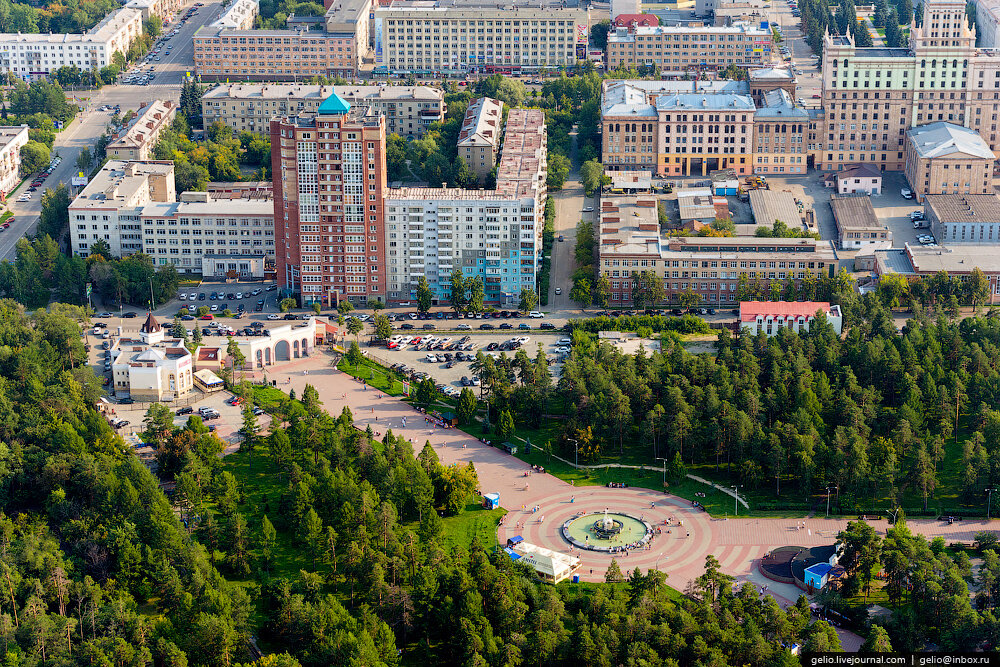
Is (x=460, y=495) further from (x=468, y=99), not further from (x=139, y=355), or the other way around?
(x=468, y=99)

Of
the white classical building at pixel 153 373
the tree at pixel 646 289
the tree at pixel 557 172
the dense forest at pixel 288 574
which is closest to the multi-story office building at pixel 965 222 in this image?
the tree at pixel 646 289

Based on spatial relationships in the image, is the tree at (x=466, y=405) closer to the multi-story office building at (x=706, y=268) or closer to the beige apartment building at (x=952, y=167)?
the multi-story office building at (x=706, y=268)

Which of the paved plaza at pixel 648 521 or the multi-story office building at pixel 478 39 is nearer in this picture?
the paved plaza at pixel 648 521

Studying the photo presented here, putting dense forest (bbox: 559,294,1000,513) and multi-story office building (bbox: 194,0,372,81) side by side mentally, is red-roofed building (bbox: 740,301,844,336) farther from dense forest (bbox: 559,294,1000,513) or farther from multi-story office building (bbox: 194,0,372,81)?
multi-story office building (bbox: 194,0,372,81)

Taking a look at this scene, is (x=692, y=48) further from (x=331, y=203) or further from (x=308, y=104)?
(x=331, y=203)

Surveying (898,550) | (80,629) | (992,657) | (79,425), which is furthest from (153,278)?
(992,657)

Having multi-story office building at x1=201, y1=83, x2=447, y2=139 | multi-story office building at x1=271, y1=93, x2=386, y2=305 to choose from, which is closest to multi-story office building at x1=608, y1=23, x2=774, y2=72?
multi-story office building at x1=201, y1=83, x2=447, y2=139
